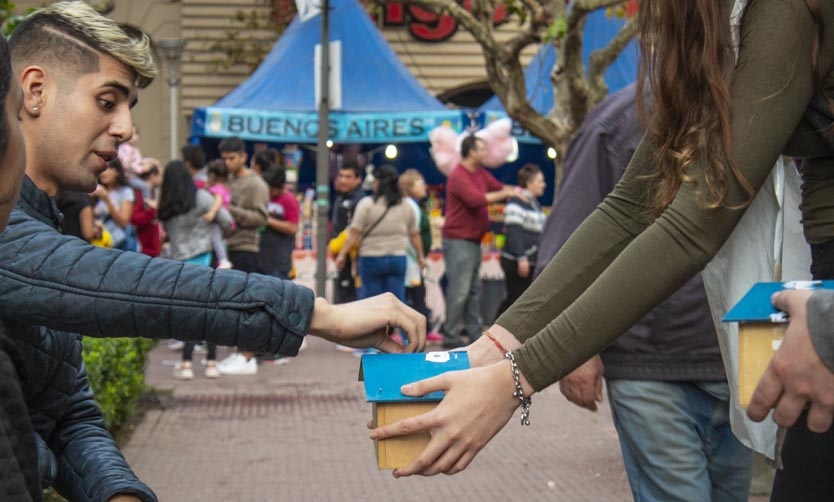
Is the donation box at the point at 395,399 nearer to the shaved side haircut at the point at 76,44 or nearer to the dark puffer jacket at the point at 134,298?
the dark puffer jacket at the point at 134,298

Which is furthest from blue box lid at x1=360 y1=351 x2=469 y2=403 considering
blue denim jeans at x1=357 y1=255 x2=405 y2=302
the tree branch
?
the tree branch

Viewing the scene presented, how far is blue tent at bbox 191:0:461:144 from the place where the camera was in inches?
749

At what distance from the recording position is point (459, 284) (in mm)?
13492

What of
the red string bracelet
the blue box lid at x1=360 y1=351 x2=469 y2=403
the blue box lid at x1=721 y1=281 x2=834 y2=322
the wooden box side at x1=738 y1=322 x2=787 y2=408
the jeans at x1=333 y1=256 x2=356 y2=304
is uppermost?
the blue box lid at x1=721 y1=281 x2=834 y2=322

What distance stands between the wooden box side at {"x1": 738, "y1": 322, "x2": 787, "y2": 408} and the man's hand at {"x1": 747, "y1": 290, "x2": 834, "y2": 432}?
25 mm

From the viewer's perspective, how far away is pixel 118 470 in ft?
9.16

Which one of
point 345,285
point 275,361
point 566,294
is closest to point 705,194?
point 566,294

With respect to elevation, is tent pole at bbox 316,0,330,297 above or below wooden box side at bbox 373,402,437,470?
below

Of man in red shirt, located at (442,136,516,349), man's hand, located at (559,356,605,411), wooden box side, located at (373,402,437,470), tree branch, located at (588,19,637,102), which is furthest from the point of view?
tree branch, located at (588,19,637,102)

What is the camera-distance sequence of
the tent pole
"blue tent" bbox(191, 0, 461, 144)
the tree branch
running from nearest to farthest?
the tree branch, the tent pole, "blue tent" bbox(191, 0, 461, 144)

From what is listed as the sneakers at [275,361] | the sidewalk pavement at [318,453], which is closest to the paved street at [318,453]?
the sidewalk pavement at [318,453]

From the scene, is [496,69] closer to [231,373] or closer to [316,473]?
[231,373]

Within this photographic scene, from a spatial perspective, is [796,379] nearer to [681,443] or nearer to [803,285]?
[803,285]

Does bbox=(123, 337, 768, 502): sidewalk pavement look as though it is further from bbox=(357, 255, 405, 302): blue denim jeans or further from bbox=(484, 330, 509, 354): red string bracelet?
bbox=(484, 330, 509, 354): red string bracelet
